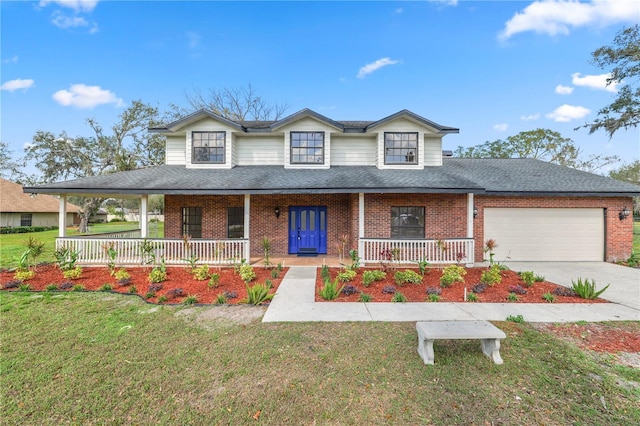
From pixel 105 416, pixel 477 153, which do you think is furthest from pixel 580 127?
pixel 105 416

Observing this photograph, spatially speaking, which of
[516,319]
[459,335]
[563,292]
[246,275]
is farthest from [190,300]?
[563,292]

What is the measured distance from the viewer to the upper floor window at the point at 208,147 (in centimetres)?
1194

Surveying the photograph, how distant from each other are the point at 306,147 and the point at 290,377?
993cm

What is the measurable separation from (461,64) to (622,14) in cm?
1102

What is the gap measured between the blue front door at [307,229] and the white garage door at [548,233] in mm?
6646

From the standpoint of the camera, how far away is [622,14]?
16.4 m

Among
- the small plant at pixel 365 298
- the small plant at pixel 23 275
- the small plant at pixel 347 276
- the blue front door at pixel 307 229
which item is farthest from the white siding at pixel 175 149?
the small plant at pixel 365 298

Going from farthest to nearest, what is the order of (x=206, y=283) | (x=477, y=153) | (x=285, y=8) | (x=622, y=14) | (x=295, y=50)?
(x=477, y=153), (x=295, y=50), (x=622, y=14), (x=285, y=8), (x=206, y=283)

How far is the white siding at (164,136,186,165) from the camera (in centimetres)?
1242

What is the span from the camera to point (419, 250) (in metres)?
9.55

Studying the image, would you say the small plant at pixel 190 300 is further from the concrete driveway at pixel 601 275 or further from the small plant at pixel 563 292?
the concrete driveway at pixel 601 275

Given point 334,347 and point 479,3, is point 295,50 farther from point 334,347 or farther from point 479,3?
point 334,347

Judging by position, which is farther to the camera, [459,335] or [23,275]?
[23,275]

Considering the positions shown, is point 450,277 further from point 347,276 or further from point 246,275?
point 246,275
